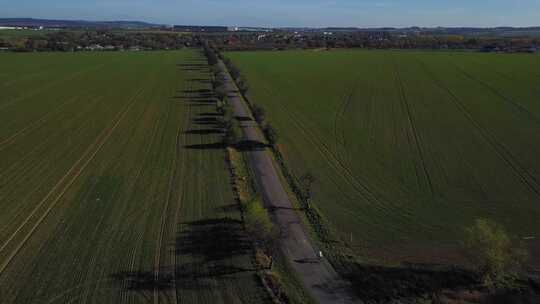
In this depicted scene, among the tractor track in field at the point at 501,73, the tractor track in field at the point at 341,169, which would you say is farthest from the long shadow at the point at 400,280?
the tractor track in field at the point at 501,73

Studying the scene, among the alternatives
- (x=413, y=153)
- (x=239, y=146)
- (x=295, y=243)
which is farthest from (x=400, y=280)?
(x=239, y=146)

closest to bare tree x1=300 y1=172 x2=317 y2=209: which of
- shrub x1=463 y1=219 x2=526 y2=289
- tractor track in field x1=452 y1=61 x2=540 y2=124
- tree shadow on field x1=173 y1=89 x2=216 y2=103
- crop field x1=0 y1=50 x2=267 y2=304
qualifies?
crop field x1=0 y1=50 x2=267 y2=304

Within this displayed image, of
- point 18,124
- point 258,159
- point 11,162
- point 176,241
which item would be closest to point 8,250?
point 176,241

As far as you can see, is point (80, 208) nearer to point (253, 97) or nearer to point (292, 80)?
point (253, 97)

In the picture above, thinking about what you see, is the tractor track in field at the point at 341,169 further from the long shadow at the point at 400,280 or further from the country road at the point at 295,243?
the long shadow at the point at 400,280

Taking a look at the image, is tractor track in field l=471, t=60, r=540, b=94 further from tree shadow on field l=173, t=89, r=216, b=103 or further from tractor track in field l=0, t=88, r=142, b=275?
tractor track in field l=0, t=88, r=142, b=275

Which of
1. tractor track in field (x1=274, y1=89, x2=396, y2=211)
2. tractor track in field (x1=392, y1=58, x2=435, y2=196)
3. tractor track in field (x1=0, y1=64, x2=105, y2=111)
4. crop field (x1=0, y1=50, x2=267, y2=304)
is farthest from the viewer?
tractor track in field (x1=0, y1=64, x2=105, y2=111)

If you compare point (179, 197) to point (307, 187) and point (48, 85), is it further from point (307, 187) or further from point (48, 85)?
point (48, 85)
